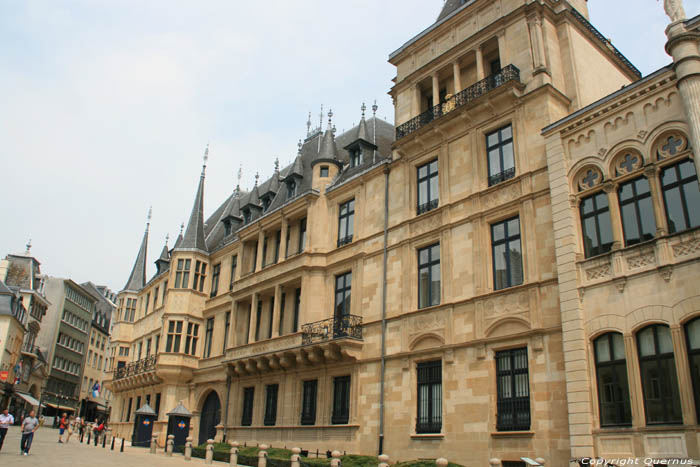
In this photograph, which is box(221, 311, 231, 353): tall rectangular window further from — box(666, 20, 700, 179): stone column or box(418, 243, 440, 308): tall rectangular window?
box(666, 20, 700, 179): stone column

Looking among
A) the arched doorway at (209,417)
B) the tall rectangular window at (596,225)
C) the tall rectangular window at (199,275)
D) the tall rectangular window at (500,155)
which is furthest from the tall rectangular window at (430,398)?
the tall rectangular window at (199,275)

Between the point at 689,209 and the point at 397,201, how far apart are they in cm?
1224

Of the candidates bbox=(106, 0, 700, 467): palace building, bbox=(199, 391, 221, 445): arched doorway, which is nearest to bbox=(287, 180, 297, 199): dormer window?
bbox=(106, 0, 700, 467): palace building

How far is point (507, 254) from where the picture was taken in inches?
792

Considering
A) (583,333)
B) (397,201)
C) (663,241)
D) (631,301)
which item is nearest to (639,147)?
(663,241)

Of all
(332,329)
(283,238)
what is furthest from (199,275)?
(332,329)

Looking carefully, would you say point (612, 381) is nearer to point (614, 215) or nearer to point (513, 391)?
point (513, 391)

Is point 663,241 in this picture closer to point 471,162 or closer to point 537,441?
point 537,441

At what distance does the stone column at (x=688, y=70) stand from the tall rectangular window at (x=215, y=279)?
29.7 metres

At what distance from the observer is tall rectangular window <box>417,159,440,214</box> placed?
2380cm

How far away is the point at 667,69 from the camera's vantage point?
16.1 metres

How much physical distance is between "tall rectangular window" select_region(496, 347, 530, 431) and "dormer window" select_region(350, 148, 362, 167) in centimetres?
1445

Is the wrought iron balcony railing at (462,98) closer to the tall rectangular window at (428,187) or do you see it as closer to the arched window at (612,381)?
the tall rectangular window at (428,187)

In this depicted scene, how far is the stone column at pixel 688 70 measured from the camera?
1473 centimetres
